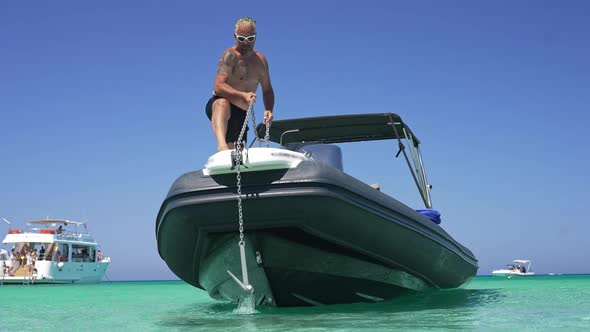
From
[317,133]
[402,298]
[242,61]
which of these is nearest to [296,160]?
→ [242,61]

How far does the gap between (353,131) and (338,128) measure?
0.25m

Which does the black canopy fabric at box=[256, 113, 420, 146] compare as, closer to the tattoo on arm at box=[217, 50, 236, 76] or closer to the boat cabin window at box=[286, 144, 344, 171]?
the boat cabin window at box=[286, 144, 344, 171]

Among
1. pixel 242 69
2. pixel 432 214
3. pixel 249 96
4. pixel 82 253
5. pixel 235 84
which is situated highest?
pixel 242 69

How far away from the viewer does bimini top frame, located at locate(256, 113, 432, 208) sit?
648cm

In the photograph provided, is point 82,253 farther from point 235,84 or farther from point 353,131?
point 235,84

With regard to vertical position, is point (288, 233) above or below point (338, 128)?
below

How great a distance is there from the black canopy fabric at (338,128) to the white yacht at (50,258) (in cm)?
3335

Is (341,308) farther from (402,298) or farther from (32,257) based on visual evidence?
(32,257)

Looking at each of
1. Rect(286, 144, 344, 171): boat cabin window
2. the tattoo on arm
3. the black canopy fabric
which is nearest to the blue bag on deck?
Rect(286, 144, 344, 171): boat cabin window

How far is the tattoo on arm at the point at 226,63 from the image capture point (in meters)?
4.21

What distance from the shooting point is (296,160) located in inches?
149

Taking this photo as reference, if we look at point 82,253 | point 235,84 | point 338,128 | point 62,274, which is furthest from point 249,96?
point 82,253

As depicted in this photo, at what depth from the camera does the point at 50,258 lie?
3762 cm

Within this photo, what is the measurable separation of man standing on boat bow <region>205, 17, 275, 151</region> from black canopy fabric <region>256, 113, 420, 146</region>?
1903 millimetres
